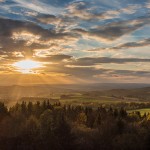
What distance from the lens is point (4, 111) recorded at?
11169cm

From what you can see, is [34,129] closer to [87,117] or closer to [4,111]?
[4,111]

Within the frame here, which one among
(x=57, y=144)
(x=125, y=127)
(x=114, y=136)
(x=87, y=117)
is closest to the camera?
(x=57, y=144)

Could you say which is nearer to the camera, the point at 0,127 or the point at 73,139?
the point at 73,139

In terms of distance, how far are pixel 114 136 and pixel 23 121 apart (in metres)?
34.2

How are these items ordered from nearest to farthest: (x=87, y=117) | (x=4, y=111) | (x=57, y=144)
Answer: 1. (x=57, y=144)
2. (x=4, y=111)
3. (x=87, y=117)

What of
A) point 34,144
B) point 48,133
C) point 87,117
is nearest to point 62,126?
point 48,133

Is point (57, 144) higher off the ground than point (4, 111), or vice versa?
point (4, 111)

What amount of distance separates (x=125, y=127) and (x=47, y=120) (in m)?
28.3

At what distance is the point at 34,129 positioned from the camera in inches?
3688

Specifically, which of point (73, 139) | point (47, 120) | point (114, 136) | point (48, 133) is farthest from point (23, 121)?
point (114, 136)

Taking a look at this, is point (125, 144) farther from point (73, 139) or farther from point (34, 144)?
point (34, 144)

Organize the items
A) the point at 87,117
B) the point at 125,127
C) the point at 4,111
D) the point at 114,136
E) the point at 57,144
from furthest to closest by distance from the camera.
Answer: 1. the point at 87,117
2. the point at 4,111
3. the point at 125,127
4. the point at 114,136
5. the point at 57,144

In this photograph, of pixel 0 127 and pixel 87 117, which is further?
pixel 87 117

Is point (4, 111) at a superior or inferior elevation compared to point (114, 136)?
superior
